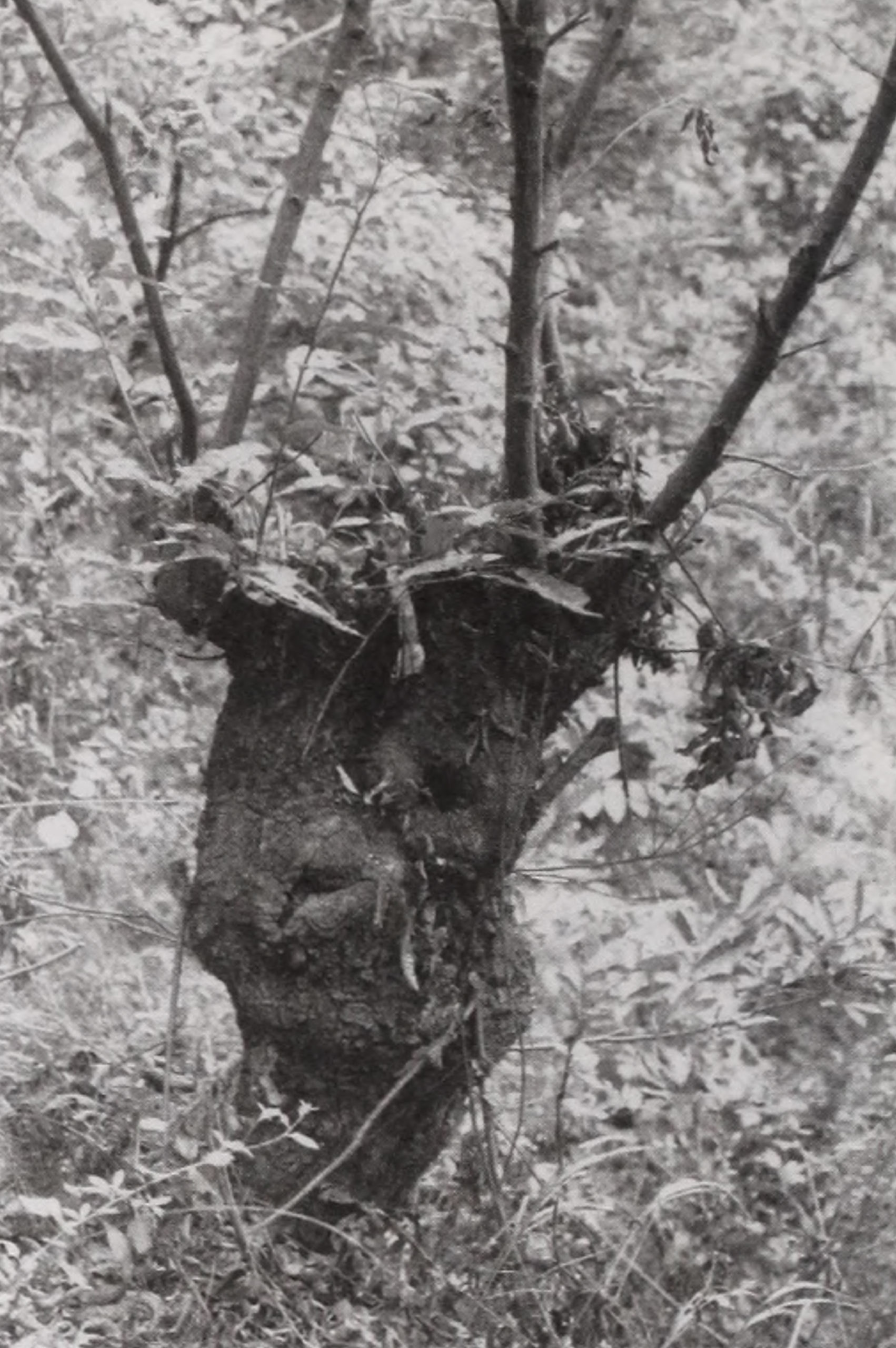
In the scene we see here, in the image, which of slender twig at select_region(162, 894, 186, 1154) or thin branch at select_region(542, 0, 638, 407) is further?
thin branch at select_region(542, 0, 638, 407)

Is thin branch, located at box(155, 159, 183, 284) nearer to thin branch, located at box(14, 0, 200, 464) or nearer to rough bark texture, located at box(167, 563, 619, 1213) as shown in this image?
thin branch, located at box(14, 0, 200, 464)

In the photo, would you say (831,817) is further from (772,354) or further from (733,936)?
(772,354)

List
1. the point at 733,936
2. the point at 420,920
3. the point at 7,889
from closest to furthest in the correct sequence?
the point at 420,920 → the point at 7,889 → the point at 733,936

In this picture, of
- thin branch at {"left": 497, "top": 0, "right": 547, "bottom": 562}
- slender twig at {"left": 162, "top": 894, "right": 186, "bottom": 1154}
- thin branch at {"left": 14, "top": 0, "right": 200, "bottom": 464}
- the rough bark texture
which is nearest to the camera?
thin branch at {"left": 497, "top": 0, "right": 547, "bottom": 562}

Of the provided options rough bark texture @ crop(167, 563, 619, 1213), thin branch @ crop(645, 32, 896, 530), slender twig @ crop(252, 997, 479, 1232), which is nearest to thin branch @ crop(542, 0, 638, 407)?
thin branch @ crop(645, 32, 896, 530)

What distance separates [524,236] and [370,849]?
1172mm

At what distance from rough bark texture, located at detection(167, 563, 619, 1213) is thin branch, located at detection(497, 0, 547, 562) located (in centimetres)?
26

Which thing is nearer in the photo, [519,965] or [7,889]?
[519,965]

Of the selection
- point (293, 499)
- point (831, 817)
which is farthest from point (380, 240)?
point (831, 817)

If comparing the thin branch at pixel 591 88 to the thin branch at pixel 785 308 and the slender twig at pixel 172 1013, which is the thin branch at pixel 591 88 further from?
the slender twig at pixel 172 1013

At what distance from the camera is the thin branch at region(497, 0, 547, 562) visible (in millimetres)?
2480

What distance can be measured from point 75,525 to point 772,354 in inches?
128

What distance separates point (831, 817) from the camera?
539cm

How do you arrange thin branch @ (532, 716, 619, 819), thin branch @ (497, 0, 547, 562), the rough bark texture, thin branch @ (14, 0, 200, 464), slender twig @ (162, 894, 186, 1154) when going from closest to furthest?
thin branch @ (497, 0, 547, 562), thin branch @ (14, 0, 200, 464), slender twig @ (162, 894, 186, 1154), the rough bark texture, thin branch @ (532, 716, 619, 819)
